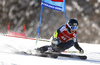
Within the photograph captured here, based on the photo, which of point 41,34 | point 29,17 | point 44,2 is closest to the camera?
point 44,2

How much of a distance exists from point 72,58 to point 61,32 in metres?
0.61

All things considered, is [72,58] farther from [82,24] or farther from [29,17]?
[29,17]

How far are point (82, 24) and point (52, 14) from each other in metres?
1.96

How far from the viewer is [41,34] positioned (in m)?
11.8

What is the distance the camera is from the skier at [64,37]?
17.2 ft

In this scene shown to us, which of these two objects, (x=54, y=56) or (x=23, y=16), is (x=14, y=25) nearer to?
(x=23, y=16)

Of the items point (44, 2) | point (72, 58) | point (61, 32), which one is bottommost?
point (72, 58)

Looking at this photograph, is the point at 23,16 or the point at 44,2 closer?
the point at 44,2

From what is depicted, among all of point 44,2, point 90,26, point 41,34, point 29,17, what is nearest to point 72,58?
point 44,2

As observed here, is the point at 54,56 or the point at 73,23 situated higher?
the point at 73,23

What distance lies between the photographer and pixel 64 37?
546 cm

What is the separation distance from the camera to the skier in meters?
5.24

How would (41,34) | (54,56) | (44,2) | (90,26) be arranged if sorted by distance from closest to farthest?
(54,56) < (44,2) < (90,26) < (41,34)

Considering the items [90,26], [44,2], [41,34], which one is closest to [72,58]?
[44,2]
